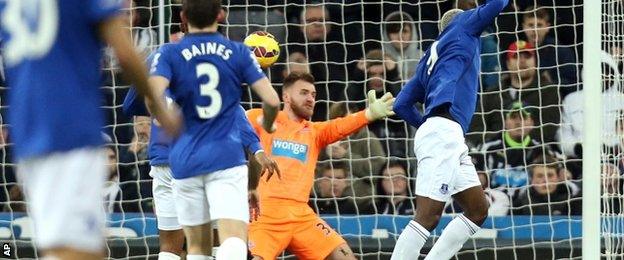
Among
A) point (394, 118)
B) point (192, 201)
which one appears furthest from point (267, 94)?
point (394, 118)

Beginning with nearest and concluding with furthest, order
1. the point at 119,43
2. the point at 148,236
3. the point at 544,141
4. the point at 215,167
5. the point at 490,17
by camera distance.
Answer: the point at 119,43, the point at 215,167, the point at 490,17, the point at 148,236, the point at 544,141

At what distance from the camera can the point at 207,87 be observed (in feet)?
20.1

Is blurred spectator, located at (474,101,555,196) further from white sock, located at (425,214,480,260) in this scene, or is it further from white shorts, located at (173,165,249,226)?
white shorts, located at (173,165,249,226)

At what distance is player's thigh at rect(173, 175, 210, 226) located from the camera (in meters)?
6.25

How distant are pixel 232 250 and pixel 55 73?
2390 mm

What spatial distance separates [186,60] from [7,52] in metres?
2.27

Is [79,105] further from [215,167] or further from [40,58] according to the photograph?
[215,167]

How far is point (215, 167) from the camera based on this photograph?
6148mm

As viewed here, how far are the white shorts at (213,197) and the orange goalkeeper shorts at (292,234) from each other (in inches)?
84.9

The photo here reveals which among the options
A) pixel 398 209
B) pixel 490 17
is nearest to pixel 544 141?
pixel 398 209

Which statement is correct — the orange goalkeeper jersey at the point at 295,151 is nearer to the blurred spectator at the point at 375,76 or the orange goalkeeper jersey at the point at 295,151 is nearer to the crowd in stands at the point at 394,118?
the crowd in stands at the point at 394,118

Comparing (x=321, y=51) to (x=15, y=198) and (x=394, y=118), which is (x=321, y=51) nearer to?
(x=394, y=118)

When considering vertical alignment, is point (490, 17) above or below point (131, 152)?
above

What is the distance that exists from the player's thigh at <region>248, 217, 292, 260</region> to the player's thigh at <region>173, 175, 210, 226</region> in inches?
83.7
